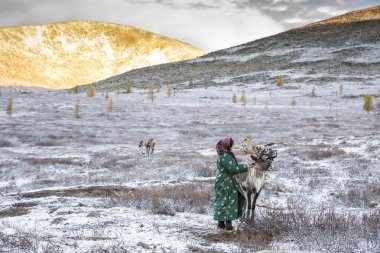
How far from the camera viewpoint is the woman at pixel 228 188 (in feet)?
25.7

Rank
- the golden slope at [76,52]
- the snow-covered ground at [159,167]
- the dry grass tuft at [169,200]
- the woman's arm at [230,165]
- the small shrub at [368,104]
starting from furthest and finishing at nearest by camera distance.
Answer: the golden slope at [76,52] → the small shrub at [368,104] → the dry grass tuft at [169,200] → the snow-covered ground at [159,167] → the woman's arm at [230,165]

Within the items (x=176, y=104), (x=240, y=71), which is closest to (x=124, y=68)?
(x=240, y=71)

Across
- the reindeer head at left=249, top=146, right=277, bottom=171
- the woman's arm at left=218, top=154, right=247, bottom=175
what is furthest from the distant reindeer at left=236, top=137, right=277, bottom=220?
the woman's arm at left=218, top=154, right=247, bottom=175

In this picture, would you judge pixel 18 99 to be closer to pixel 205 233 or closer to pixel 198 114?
pixel 198 114

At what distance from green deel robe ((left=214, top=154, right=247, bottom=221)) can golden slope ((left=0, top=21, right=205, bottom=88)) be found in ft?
384

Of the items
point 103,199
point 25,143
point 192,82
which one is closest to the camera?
point 103,199

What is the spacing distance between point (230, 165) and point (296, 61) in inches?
2841

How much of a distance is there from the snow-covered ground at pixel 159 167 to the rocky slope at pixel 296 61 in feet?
52.0

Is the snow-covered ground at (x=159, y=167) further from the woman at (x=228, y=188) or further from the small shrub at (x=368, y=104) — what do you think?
the small shrub at (x=368, y=104)

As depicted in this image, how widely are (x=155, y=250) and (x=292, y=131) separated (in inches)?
1047

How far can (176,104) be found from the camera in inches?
1794

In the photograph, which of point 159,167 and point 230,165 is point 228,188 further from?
point 159,167

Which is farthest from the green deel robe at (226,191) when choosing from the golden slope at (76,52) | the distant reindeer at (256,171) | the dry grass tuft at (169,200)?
the golden slope at (76,52)

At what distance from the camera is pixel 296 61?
7688 centimetres
